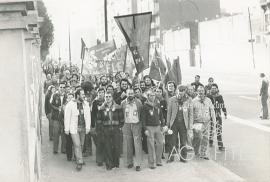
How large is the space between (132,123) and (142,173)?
1111 millimetres

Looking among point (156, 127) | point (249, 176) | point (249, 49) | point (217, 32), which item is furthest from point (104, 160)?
point (217, 32)

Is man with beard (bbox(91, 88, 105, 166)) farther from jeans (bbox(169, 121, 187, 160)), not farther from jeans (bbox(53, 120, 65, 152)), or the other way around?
jeans (bbox(169, 121, 187, 160))

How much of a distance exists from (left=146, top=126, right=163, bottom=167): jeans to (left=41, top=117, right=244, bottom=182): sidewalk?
0.71 feet

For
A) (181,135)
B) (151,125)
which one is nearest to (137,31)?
(151,125)

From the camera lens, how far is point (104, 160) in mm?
10422

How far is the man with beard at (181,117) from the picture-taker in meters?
10.5

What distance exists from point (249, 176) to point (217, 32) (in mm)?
50792

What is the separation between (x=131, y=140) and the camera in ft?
33.8

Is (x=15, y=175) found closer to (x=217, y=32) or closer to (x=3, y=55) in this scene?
(x=3, y=55)

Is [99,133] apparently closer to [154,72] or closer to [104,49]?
[154,72]

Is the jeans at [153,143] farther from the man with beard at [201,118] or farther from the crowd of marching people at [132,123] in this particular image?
the man with beard at [201,118]

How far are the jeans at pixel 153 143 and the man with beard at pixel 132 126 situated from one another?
0.21 m

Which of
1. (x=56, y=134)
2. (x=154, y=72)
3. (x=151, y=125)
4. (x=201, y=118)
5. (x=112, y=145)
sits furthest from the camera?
(x=154, y=72)

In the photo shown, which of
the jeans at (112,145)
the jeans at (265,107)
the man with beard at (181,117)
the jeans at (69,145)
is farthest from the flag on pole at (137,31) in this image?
the jeans at (265,107)
